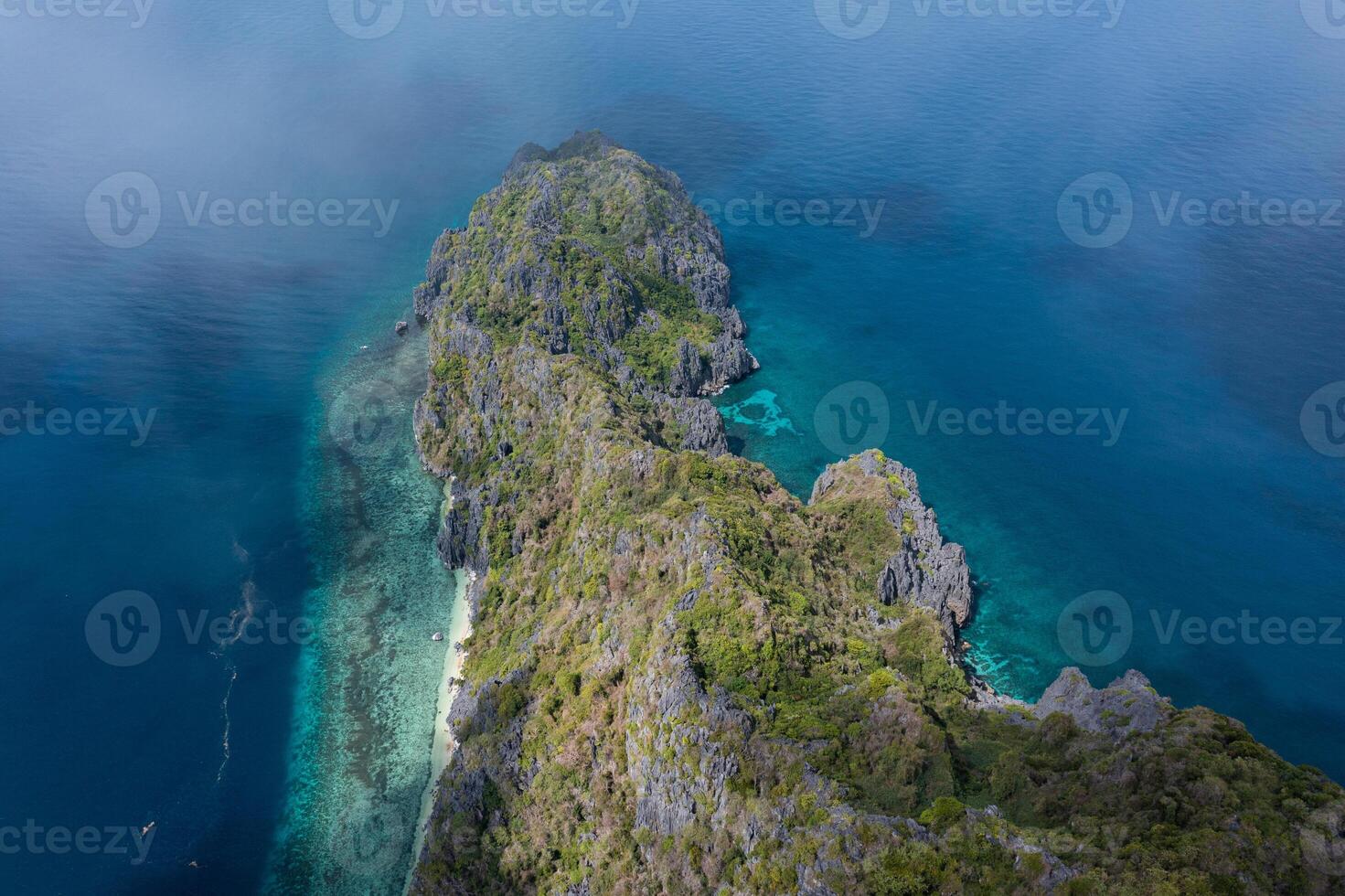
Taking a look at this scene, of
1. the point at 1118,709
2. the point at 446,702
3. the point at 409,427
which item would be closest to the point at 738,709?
the point at 1118,709

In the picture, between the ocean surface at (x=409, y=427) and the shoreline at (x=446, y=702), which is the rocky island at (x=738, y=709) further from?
the ocean surface at (x=409, y=427)

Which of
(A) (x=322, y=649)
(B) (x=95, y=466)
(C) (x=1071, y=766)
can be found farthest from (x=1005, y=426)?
(B) (x=95, y=466)

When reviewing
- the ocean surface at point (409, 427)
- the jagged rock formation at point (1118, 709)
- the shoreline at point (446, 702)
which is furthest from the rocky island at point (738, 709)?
the ocean surface at point (409, 427)

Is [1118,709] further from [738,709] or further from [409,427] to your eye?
[409,427]

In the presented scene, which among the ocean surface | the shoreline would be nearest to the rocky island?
the shoreline

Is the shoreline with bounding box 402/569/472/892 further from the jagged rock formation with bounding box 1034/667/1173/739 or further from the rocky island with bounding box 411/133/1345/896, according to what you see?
the jagged rock formation with bounding box 1034/667/1173/739
